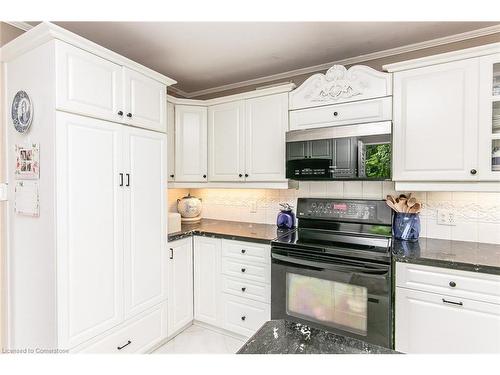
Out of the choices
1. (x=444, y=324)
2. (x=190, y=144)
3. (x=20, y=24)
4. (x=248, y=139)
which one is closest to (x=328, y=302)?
(x=444, y=324)

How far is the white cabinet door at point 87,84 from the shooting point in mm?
1510

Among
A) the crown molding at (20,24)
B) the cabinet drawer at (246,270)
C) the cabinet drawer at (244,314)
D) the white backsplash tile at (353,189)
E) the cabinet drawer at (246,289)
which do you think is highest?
the crown molding at (20,24)

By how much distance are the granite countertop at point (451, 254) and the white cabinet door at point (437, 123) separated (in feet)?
1.55

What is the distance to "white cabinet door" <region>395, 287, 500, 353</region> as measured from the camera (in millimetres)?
1513

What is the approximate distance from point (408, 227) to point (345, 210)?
18.2 inches

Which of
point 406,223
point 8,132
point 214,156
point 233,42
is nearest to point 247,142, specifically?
point 214,156

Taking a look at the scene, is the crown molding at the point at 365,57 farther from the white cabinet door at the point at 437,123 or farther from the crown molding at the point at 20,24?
the crown molding at the point at 20,24

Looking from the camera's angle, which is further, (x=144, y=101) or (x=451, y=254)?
(x=144, y=101)

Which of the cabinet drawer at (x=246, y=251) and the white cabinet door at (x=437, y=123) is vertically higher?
the white cabinet door at (x=437, y=123)

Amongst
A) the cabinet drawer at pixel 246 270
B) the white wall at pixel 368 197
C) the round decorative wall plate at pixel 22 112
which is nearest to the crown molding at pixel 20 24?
the round decorative wall plate at pixel 22 112

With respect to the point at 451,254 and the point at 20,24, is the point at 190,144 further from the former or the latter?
the point at 451,254

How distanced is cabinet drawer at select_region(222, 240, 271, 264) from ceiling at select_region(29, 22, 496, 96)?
5.32 feet

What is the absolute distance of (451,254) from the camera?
1.72 m

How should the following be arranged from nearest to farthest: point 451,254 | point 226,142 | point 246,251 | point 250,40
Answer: point 451,254 < point 250,40 < point 246,251 < point 226,142
